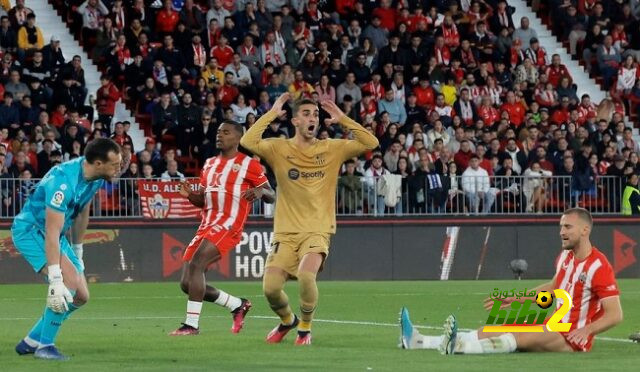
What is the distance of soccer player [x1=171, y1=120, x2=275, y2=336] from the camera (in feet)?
49.8

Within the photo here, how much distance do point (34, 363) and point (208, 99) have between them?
18550 mm

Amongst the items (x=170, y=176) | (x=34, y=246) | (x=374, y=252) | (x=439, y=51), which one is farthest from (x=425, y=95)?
(x=34, y=246)

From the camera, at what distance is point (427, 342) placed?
12.7 m

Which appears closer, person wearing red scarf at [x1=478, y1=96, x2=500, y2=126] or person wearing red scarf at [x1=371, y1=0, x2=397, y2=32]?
person wearing red scarf at [x1=478, y1=96, x2=500, y2=126]

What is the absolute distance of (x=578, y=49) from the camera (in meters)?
37.3

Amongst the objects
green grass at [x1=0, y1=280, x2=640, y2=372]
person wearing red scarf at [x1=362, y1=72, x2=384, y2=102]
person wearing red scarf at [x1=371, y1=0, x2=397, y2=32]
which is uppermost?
person wearing red scarf at [x1=371, y1=0, x2=397, y2=32]

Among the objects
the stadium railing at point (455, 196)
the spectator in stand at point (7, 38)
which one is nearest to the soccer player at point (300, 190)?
the stadium railing at point (455, 196)

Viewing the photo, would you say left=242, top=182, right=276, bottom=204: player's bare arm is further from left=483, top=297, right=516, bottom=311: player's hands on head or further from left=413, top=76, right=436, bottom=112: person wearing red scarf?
left=413, top=76, right=436, bottom=112: person wearing red scarf

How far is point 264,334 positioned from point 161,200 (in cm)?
1239

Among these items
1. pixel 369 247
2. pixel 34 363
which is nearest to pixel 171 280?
pixel 369 247

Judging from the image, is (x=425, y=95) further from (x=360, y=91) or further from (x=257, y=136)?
(x=257, y=136)

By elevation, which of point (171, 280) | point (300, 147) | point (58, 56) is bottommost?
point (171, 280)

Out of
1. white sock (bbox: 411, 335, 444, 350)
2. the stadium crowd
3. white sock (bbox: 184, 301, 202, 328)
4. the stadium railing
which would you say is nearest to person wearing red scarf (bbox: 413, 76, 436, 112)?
the stadium crowd

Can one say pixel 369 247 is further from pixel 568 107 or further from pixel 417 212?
pixel 568 107
